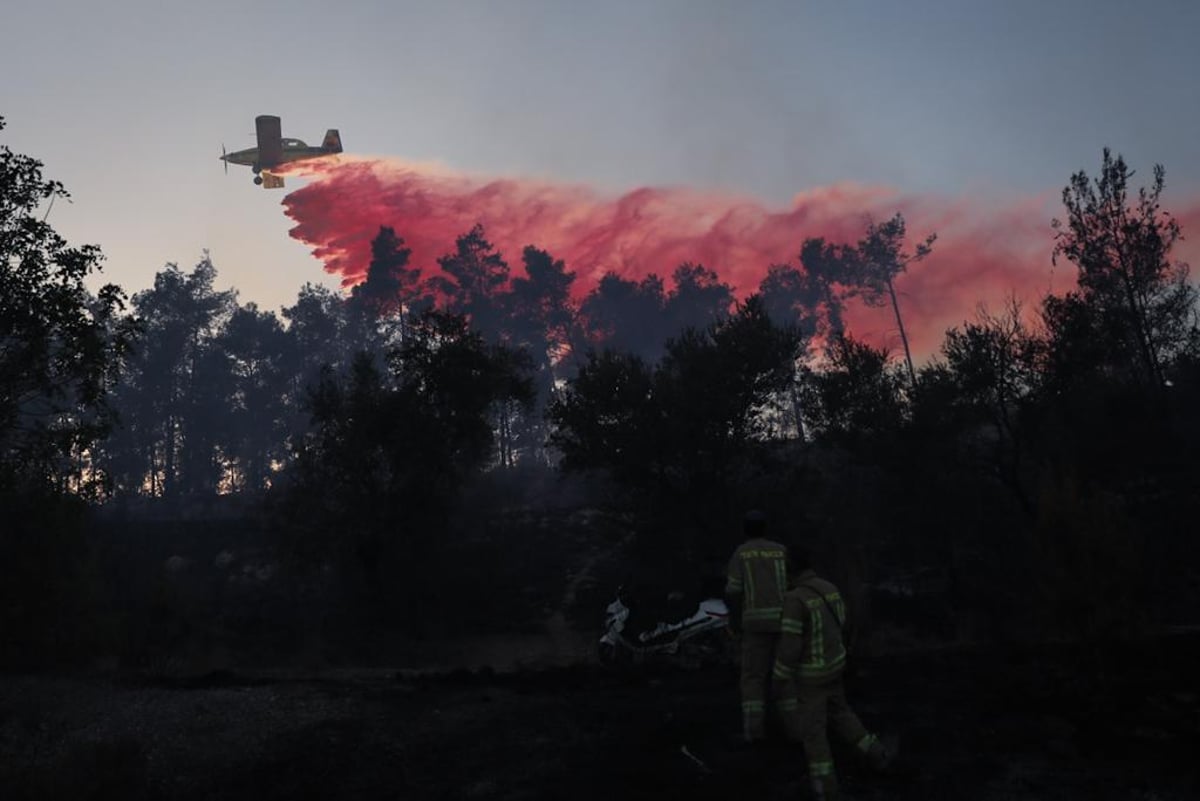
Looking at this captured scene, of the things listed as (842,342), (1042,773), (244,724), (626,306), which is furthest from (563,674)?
(626,306)

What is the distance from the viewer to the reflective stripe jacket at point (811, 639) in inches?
250

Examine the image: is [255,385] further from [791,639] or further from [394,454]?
[791,639]

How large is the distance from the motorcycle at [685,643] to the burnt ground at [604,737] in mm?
1262

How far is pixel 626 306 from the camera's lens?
240 ft

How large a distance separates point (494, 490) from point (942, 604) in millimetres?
28015

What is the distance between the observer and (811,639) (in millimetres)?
6363

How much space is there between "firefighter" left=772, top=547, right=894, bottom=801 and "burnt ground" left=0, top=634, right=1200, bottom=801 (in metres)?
0.77

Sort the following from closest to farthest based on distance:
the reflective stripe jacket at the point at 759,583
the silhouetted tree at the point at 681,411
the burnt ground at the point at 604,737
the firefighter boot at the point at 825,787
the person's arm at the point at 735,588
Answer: the firefighter boot at the point at 825,787 < the burnt ground at the point at 604,737 < the reflective stripe jacket at the point at 759,583 < the person's arm at the point at 735,588 < the silhouetted tree at the point at 681,411

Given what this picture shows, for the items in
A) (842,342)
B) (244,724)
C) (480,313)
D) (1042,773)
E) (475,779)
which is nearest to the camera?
(1042,773)

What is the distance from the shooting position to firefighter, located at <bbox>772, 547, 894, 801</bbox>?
631 cm

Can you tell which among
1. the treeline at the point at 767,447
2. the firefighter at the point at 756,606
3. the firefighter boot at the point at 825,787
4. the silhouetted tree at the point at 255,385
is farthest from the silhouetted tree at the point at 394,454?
the silhouetted tree at the point at 255,385

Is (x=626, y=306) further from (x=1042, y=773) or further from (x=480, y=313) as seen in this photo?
(x=1042, y=773)

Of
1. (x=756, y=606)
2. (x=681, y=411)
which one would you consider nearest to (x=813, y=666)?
(x=756, y=606)

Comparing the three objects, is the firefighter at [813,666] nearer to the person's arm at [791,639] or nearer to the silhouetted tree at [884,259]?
the person's arm at [791,639]
